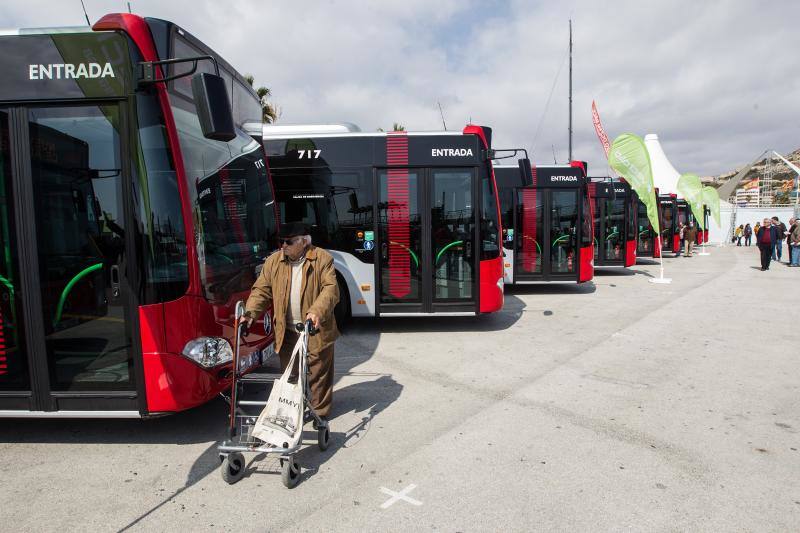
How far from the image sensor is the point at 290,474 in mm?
3379

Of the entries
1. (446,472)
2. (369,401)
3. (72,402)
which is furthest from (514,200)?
(72,402)

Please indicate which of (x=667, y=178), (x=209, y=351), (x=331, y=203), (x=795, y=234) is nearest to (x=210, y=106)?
(x=209, y=351)

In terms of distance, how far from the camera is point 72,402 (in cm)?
382

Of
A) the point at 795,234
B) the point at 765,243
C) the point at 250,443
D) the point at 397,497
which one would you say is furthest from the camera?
the point at 795,234

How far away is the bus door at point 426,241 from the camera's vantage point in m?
7.90

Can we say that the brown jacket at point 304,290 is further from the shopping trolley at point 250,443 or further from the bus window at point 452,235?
the bus window at point 452,235

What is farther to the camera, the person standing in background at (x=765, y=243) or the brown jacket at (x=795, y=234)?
the brown jacket at (x=795, y=234)

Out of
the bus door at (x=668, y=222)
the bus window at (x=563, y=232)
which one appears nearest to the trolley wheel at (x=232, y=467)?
the bus window at (x=563, y=232)

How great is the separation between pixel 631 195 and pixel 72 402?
16811 millimetres

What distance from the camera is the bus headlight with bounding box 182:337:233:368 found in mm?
3873

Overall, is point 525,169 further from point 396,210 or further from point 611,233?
point 611,233

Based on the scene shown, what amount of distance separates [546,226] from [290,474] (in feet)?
33.5

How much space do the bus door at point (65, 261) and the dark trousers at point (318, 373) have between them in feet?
3.79

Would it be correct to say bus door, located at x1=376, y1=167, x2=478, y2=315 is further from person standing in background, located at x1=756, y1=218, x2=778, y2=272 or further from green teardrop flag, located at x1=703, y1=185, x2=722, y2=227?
green teardrop flag, located at x1=703, y1=185, x2=722, y2=227
